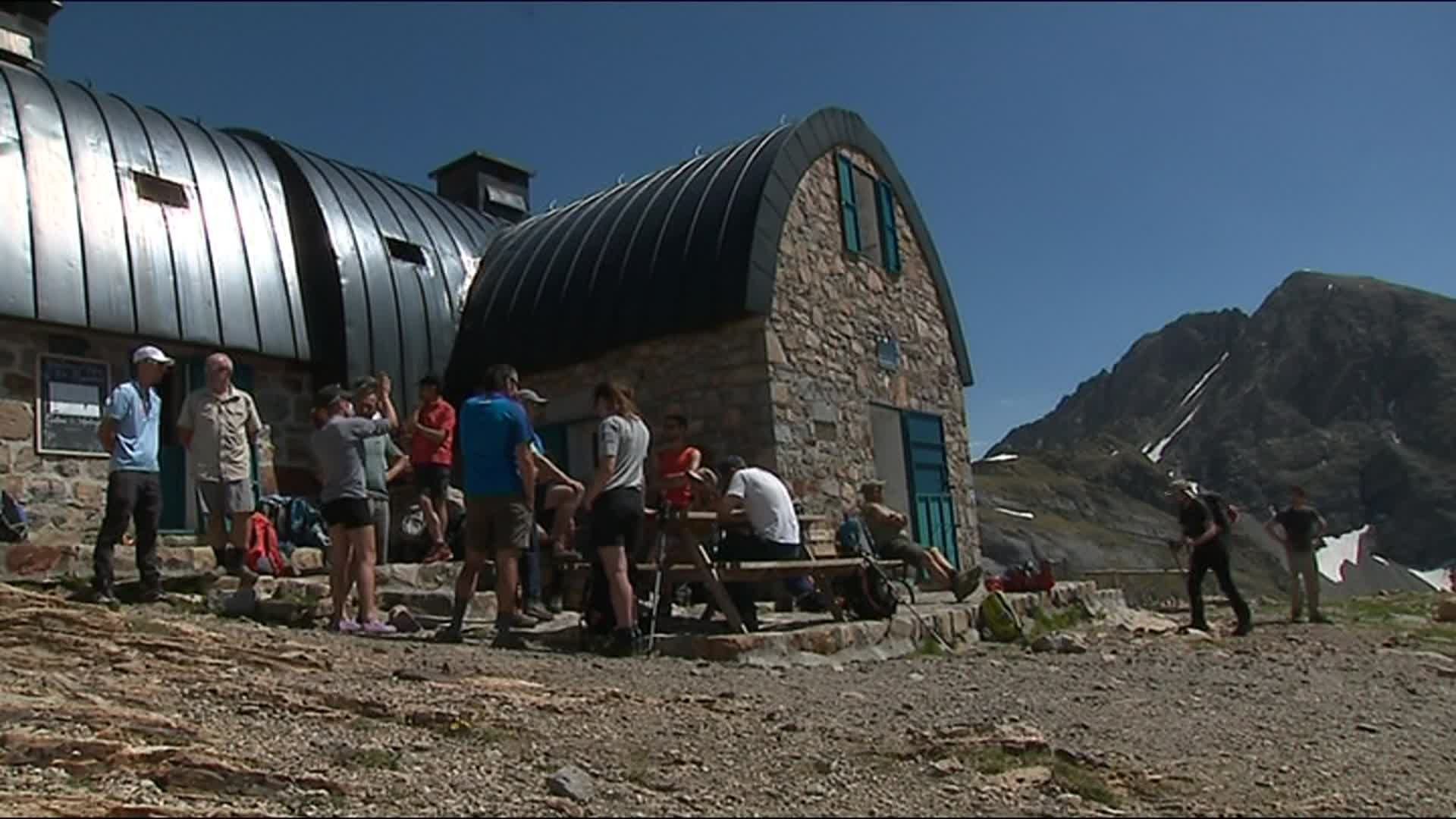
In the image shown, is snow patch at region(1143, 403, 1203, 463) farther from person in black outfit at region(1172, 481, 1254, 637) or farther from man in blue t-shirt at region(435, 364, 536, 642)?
man in blue t-shirt at region(435, 364, 536, 642)

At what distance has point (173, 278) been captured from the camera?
33.6 feet

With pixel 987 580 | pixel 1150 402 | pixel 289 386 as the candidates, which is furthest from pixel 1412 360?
pixel 289 386

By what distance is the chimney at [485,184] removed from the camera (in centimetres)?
1675

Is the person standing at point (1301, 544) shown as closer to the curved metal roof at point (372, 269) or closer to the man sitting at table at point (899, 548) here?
the man sitting at table at point (899, 548)

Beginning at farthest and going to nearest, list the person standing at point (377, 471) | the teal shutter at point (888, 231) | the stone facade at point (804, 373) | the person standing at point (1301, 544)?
the teal shutter at point (888, 231), the person standing at point (1301, 544), the stone facade at point (804, 373), the person standing at point (377, 471)

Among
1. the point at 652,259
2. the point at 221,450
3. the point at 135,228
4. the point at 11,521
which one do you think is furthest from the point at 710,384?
the point at 11,521

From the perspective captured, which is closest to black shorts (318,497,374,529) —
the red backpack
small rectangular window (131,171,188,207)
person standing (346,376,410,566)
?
person standing (346,376,410,566)

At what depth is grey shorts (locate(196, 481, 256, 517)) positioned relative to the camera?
262 inches

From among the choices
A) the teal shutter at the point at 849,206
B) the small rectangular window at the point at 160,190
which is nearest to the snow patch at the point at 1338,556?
the teal shutter at the point at 849,206

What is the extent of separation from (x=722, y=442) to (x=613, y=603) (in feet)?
14.6

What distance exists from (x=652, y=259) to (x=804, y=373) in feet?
6.27

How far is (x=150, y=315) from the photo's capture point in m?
9.91

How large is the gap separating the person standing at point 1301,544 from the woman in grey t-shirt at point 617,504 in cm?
822

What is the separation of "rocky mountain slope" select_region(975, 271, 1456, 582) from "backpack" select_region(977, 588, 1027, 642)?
23.8 meters
